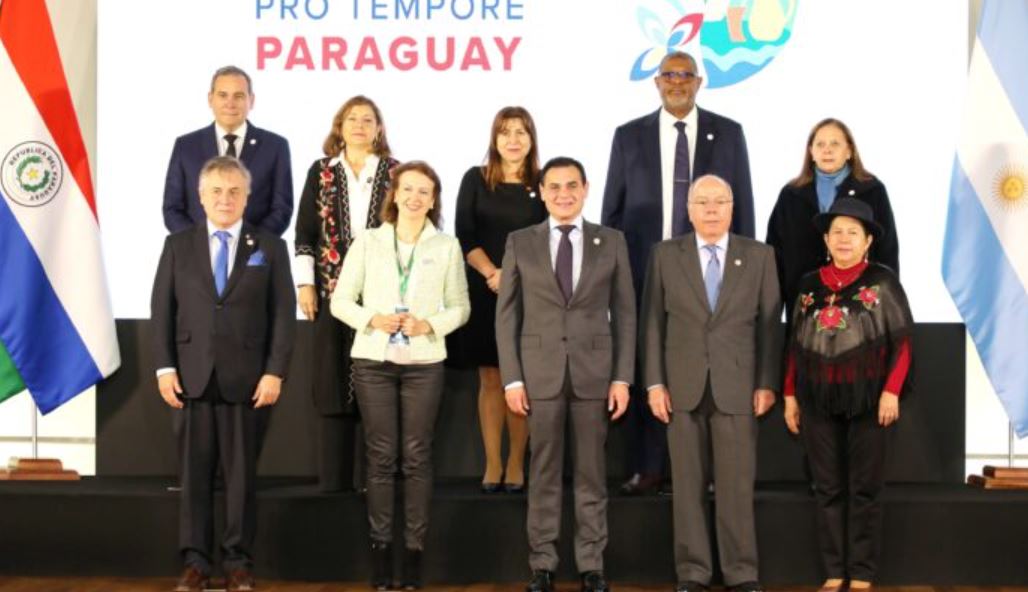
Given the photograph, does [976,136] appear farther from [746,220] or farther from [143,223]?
→ [143,223]

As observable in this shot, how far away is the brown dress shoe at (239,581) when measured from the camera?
5109mm

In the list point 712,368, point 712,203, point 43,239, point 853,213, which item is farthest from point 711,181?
point 43,239

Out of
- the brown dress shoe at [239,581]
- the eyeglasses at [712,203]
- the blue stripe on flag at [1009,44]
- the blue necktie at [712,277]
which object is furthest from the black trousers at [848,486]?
the brown dress shoe at [239,581]

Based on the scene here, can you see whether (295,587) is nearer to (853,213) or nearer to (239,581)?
(239,581)

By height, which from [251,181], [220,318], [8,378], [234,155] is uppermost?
[234,155]

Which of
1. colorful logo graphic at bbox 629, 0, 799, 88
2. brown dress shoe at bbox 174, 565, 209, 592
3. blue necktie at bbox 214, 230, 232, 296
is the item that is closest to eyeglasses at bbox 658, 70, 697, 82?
colorful logo graphic at bbox 629, 0, 799, 88

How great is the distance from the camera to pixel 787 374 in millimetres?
5164

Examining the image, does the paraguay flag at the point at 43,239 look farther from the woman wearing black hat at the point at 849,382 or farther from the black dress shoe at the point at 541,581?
the woman wearing black hat at the point at 849,382

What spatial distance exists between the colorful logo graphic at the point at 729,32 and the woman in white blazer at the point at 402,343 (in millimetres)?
1926

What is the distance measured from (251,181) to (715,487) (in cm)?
209

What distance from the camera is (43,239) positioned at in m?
5.97

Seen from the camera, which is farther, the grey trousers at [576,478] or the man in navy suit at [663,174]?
the man in navy suit at [663,174]

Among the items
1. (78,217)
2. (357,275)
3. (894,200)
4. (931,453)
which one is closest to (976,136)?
(894,200)

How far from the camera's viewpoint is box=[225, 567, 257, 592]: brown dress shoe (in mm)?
5109
